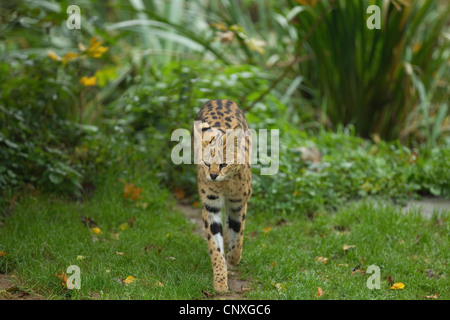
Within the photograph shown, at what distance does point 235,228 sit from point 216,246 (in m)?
0.36

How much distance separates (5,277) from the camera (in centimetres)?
436

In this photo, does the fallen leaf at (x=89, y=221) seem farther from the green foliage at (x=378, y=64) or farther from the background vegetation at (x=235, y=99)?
the green foliage at (x=378, y=64)

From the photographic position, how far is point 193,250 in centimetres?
513

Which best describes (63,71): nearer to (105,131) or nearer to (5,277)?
(105,131)

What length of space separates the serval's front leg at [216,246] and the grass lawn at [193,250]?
0.41 ft

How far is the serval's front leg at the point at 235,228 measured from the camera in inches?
184

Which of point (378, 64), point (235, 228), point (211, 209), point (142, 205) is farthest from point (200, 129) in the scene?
point (378, 64)

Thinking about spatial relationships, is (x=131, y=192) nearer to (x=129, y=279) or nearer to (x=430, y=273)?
(x=129, y=279)

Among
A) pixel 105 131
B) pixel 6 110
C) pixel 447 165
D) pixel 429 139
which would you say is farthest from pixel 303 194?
pixel 6 110

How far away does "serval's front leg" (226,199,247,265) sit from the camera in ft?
15.4

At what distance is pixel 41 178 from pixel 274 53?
17.1ft

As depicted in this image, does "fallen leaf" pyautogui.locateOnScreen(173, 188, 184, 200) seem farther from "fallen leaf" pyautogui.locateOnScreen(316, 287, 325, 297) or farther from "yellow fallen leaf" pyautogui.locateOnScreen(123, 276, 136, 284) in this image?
"fallen leaf" pyautogui.locateOnScreen(316, 287, 325, 297)

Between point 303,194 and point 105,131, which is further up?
point 105,131
